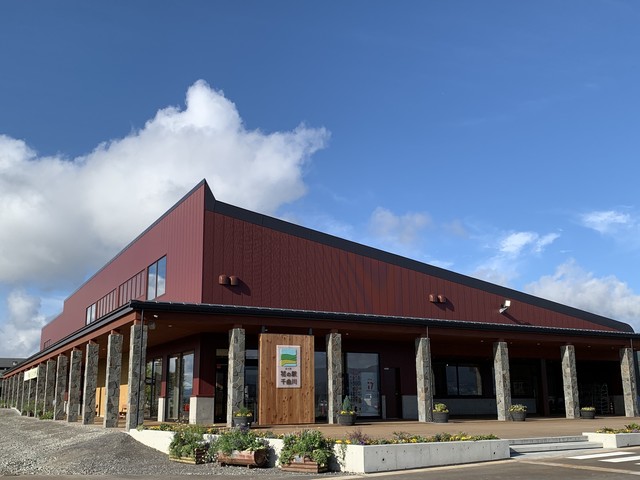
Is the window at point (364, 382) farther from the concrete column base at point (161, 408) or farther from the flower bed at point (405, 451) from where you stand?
the flower bed at point (405, 451)

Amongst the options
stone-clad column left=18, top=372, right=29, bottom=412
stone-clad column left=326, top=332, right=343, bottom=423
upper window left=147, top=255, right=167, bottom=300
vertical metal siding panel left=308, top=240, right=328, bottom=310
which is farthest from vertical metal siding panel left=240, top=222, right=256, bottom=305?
stone-clad column left=18, top=372, right=29, bottom=412

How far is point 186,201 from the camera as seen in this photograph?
30.4m

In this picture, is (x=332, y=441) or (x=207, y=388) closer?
(x=332, y=441)

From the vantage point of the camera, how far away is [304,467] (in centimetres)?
1535

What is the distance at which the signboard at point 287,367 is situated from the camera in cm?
2508

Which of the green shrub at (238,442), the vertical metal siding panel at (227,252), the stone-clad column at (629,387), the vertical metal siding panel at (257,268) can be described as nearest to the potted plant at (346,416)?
the vertical metal siding panel at (257,268)

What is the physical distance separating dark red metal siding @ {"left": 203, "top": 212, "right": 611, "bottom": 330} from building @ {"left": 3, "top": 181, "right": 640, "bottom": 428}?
53mm

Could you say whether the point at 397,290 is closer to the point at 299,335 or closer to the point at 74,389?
the point at 299,335

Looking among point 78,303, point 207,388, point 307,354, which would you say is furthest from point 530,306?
point 78,303

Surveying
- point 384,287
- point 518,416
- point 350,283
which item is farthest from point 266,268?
point 518,416

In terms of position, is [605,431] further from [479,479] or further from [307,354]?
[307,354]

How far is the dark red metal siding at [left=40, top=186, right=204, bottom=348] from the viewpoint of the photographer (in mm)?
28328

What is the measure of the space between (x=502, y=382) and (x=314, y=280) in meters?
9.82

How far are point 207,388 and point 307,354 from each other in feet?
15.3
